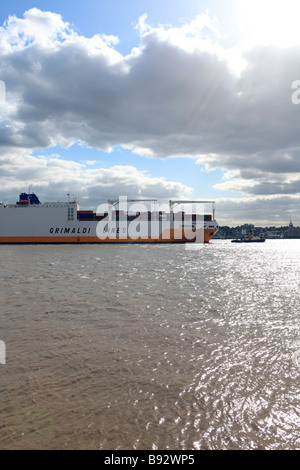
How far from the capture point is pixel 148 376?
4523 mm

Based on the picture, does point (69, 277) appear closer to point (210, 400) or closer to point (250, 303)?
point (250, 303)

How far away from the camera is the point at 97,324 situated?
7156 mm

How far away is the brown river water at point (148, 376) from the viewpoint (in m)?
3.20

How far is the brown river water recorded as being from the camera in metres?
3.20

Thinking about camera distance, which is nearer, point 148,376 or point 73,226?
point 148,376

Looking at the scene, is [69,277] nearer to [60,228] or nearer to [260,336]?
[260,336]

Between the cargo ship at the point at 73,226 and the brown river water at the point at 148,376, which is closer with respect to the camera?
the brown river water at the point at 148,376

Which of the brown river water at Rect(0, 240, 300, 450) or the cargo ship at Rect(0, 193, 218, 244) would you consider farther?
the cargo ship at Rect(0, 193, 218, 244)

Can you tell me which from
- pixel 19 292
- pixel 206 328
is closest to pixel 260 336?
pixel 206 328

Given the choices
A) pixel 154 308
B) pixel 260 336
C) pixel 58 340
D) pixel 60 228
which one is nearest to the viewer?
pixel 58 340
